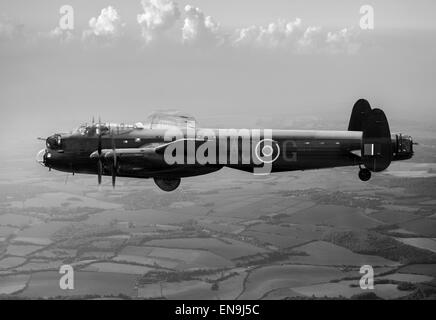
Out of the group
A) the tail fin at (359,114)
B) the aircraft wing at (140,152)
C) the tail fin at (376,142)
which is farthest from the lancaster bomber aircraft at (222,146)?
the aircraft wing at (140,152)

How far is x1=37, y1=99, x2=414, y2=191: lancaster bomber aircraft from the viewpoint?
83.3 ft

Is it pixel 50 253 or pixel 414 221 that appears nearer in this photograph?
pixel 50 253

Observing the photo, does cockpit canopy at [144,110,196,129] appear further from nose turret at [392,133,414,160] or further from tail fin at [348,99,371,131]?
nose turret at [392,133,414,160]

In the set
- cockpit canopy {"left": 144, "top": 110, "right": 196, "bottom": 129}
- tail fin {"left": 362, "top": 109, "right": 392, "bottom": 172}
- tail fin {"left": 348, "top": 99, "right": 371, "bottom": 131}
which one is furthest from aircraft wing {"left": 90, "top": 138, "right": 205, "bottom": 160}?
tail fin {"left": 348, "top": 99, "right": 371, "bottom": 131}

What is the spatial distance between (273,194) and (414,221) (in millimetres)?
23145

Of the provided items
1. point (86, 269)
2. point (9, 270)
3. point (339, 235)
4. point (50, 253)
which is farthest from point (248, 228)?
point (9, 270)

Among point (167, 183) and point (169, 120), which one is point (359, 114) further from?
point (167, 183)

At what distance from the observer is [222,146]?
83.7ft

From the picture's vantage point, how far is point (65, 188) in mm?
91188

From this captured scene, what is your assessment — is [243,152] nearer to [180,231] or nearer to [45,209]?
[180,231]

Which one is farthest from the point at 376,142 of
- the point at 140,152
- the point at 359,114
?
the point at 140,152

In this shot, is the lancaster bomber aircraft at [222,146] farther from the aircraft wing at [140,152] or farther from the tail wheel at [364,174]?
the aircraft wing at [140,152]

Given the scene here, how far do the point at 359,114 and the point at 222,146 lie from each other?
8667 mm

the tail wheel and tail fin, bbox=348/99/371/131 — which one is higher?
tail fin, bbox=348/99/371/131
